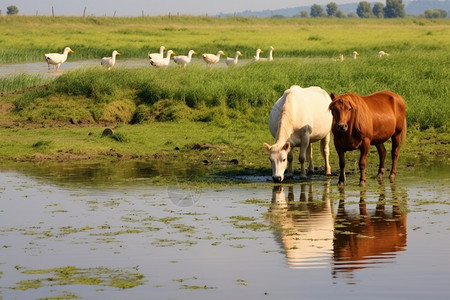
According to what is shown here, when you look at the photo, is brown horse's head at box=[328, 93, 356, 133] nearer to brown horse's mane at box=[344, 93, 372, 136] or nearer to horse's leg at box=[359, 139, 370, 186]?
brown horse's mane at box=[344, 93, 372, 136]

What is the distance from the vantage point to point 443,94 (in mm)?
22625

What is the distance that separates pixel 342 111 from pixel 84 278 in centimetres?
667

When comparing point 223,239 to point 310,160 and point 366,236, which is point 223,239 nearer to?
point 366,236

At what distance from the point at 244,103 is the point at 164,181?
7227 mm

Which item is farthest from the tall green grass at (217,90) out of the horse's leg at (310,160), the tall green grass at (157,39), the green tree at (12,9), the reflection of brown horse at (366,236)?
the green tree at (12,9)

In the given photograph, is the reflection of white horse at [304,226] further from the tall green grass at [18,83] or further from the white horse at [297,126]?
the tall green grass at [18,83]

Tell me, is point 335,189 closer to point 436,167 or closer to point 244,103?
point 436,167

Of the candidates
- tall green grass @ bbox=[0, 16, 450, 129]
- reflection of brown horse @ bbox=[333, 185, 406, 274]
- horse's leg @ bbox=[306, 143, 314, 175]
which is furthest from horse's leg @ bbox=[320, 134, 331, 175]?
tall green grass @ bbox=[0, 16, 450, 129]

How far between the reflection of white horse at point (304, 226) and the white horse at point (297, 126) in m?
0.55

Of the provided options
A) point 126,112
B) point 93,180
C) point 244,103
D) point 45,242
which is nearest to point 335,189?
point 93,180

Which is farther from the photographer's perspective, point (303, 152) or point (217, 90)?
point (217, 90)

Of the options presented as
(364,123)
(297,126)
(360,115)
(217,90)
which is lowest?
(217,90)

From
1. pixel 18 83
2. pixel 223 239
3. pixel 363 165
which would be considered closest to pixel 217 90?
pixel 18 83

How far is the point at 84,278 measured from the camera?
904 centimetres
